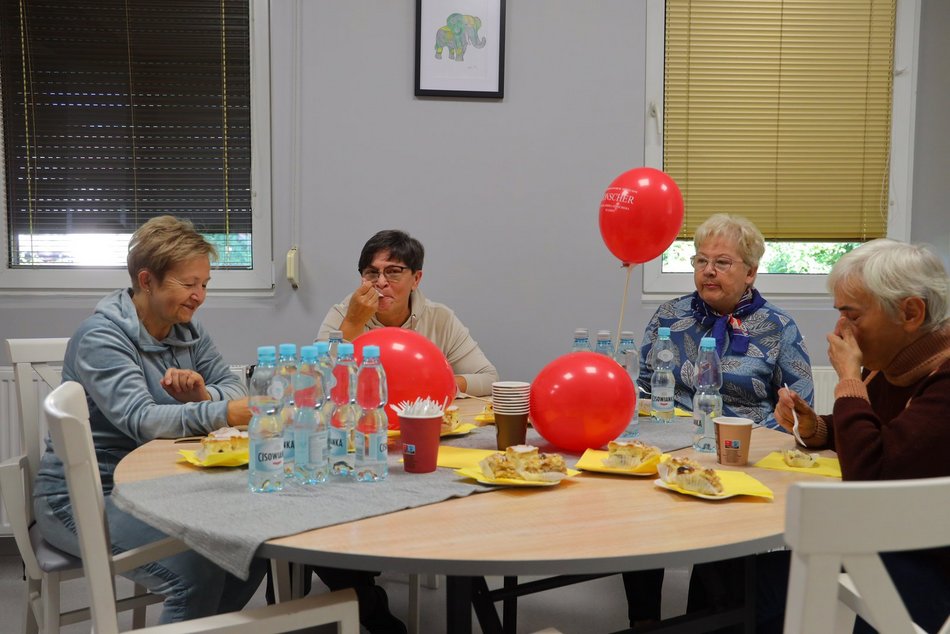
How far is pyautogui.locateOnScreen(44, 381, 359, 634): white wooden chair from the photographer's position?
119 centimetres

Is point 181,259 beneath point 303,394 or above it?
above

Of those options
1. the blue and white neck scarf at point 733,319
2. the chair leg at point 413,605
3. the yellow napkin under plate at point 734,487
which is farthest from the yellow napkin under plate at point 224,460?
the blue and white neck scarf at point 733,319

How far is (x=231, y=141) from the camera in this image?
127 inches

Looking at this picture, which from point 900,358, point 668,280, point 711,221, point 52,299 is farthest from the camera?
point 668,280

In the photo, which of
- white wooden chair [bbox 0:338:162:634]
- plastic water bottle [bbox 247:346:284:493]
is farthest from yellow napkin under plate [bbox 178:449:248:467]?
white wooden chair [bbox 0:338:162:634]

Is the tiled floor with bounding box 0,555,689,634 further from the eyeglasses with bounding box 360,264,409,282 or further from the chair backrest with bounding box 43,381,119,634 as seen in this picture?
the chair backrest with bounding box 43,381,119,634

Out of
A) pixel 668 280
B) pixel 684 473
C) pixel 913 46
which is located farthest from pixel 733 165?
pixel 684 473

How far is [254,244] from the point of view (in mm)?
3227

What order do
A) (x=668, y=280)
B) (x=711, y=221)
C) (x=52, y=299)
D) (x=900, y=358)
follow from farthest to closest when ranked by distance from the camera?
1. (x=668, y=280)
2. (x=52, y=299)
3. (x=711, y=221)
4. (x=900, y=358)

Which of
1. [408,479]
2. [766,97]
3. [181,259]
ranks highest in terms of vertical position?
[766,97]

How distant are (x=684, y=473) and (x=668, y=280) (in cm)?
207

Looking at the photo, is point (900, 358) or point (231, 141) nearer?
point (900, 358)

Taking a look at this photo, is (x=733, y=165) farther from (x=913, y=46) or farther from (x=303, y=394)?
(x=303, y=394)

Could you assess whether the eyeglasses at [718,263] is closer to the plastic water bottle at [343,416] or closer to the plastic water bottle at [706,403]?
the plastic water bottle at [706,403]
